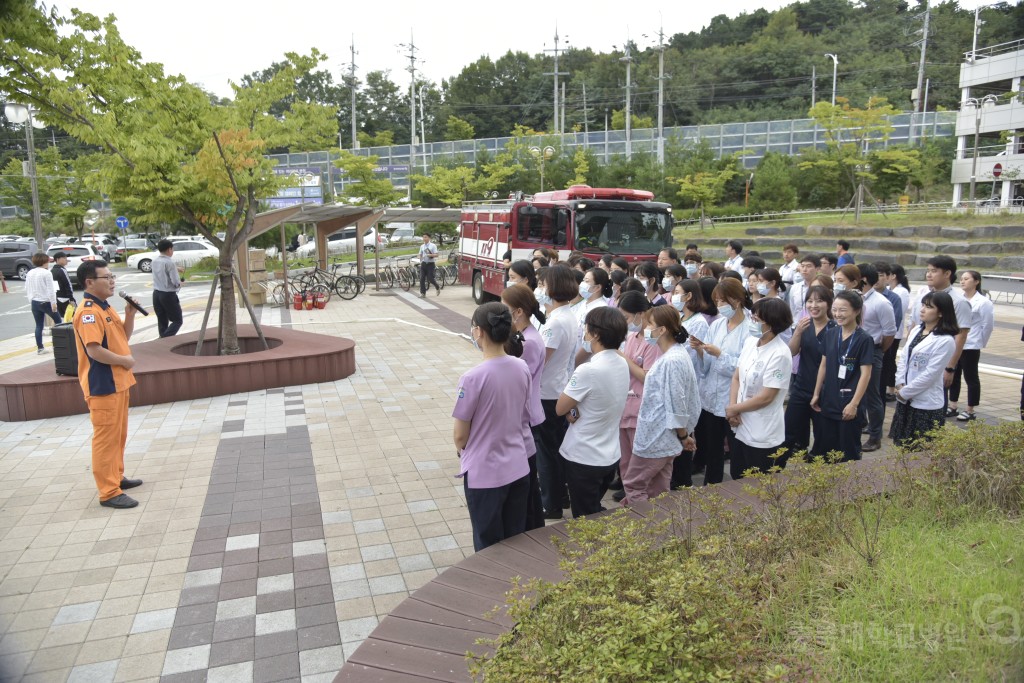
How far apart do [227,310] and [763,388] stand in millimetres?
7744

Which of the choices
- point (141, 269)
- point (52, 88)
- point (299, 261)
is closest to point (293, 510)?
point (52, 88)

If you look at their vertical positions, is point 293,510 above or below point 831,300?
below

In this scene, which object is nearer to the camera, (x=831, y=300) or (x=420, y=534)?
(x=420, y=534)

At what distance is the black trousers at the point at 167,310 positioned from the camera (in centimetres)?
1162

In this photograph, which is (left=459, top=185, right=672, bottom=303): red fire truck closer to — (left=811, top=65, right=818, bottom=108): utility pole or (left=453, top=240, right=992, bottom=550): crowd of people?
(left=453, top=240, right=992, bottom=550): crowd of people

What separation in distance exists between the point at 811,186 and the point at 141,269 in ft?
111


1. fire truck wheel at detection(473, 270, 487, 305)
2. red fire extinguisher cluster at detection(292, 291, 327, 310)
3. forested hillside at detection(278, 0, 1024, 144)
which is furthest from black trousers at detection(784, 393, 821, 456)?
forested hillside at detection(278, 0, 1024, 144)

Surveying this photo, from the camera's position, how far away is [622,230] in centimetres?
1375

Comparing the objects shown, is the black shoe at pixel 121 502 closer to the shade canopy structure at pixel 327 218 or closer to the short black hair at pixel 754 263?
the short black hair at pixel 754 263

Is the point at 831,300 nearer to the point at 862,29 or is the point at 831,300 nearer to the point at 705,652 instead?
the point at 705,652

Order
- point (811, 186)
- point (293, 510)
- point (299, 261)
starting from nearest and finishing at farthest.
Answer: point (293, 510)
point (299, 261)
point (811, 186)

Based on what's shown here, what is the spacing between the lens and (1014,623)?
2.62 meters

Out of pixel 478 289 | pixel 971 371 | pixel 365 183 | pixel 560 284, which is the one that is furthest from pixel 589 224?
pixel 365 183

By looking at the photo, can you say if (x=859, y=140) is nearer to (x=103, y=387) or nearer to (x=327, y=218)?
(x=327, y=218)
